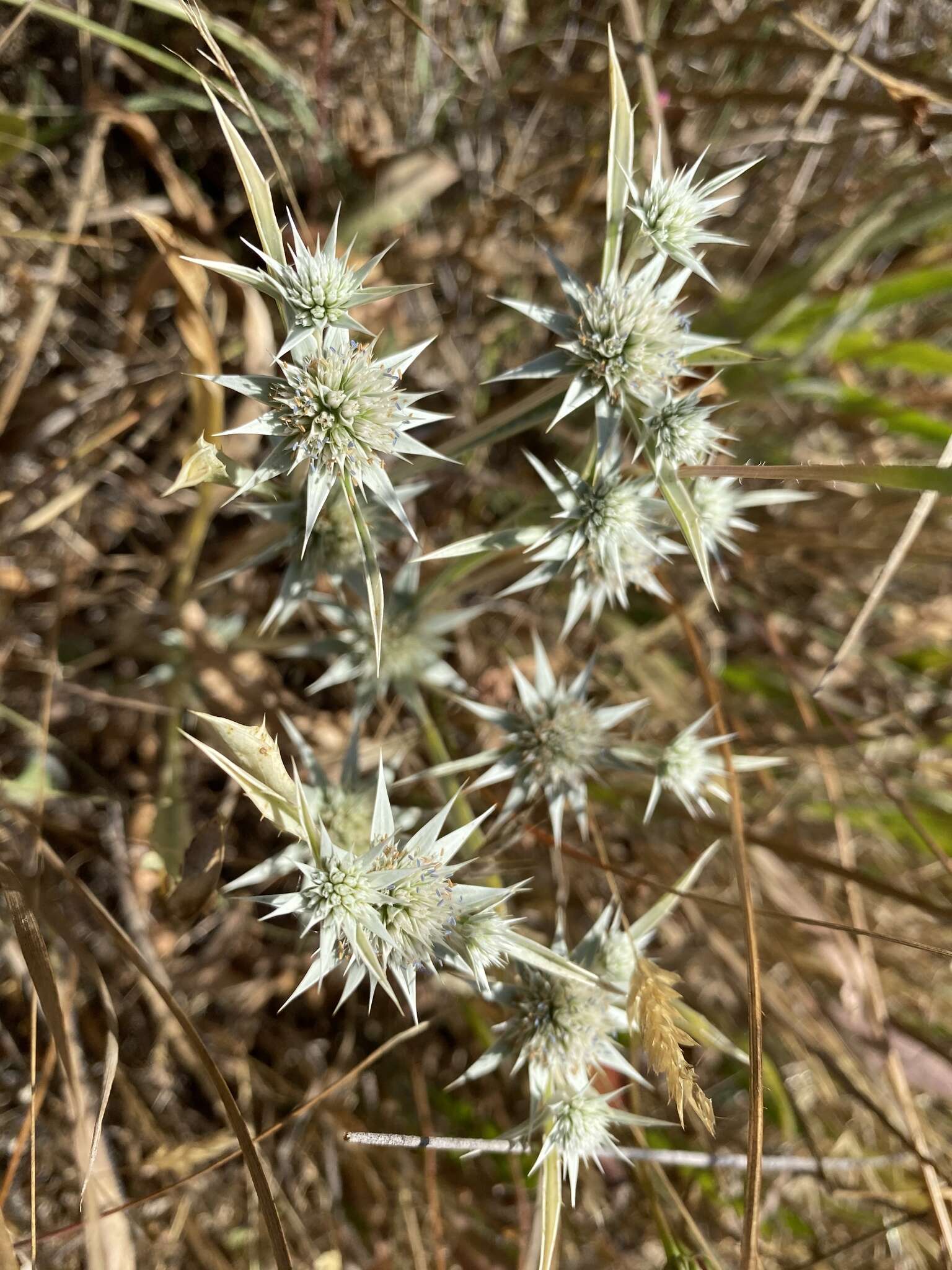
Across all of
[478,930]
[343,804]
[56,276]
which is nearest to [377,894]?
[478,930]

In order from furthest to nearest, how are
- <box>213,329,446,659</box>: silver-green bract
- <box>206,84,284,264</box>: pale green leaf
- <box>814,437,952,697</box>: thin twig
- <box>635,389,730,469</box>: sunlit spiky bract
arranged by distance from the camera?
<box>814,437,952,697</box>: thin twig
<box>635,389,730,469</box>: sunlit spiky bract
<box>213,329,446,659</box>: silver-green bract
<box>206,84,284,264</box>: pale green leaf

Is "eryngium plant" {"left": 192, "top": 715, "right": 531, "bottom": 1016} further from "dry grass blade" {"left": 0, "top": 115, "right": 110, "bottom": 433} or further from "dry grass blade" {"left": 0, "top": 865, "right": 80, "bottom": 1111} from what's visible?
"dry grass blade" {"left": 0, "top": 115, "right": 110, "bottom": 433}

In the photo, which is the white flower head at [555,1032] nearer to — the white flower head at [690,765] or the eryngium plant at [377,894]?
the eryngium plant at [377,894]

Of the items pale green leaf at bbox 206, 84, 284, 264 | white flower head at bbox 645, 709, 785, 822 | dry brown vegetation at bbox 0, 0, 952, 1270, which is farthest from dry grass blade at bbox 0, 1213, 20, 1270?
pale green leaf at bbox 206, 84, 284, 264

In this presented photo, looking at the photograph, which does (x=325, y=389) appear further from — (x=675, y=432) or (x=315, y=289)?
(x=675, y=432)

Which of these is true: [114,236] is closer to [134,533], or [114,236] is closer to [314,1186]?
[134,533]

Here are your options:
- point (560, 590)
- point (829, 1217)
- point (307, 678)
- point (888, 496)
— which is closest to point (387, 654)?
point (560, 590)
